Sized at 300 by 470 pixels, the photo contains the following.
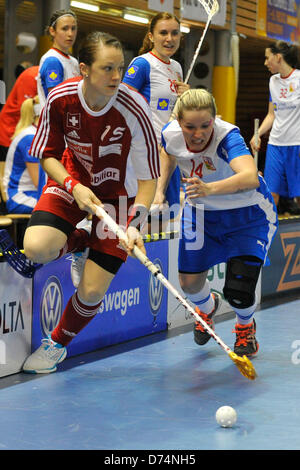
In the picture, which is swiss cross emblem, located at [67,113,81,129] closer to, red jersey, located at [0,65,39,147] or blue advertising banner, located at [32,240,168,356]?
blue advertising banner, located at [32,240,168,356]

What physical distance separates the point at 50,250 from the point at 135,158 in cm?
59

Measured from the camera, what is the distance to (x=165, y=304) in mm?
5133

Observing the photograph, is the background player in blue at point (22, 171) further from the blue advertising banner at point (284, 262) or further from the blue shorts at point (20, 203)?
the blue advertising banner at point (284, 262)

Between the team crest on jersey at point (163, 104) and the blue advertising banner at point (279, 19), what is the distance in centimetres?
689

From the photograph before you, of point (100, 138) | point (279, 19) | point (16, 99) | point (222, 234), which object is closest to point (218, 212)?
point (222, 234)

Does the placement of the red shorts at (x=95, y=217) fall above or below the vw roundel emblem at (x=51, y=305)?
above

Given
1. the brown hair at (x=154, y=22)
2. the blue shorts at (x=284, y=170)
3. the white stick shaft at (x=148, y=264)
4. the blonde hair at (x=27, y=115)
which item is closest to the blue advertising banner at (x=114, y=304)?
the white stick shaft at (x=148, y=264)

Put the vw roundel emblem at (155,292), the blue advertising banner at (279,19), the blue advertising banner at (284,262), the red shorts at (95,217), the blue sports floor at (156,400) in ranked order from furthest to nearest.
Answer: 1. the blue advertising banner at (279,19)
2. the blue advertising banner at (284,262)
3. the vw roundel emblem at (155,292)
4. the red shorts at (95,217)
5. the blue sports floor at (156,400)

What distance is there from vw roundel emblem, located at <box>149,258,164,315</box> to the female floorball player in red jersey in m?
0.99

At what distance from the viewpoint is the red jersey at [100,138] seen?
12.5 ft

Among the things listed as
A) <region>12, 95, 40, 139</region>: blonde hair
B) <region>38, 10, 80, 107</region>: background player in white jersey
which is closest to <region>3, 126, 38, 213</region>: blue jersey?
<region>12, 95, 40, 139</region>: blonde hair

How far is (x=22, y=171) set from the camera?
18.0 ft

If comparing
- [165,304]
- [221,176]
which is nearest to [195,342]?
[165,304]
